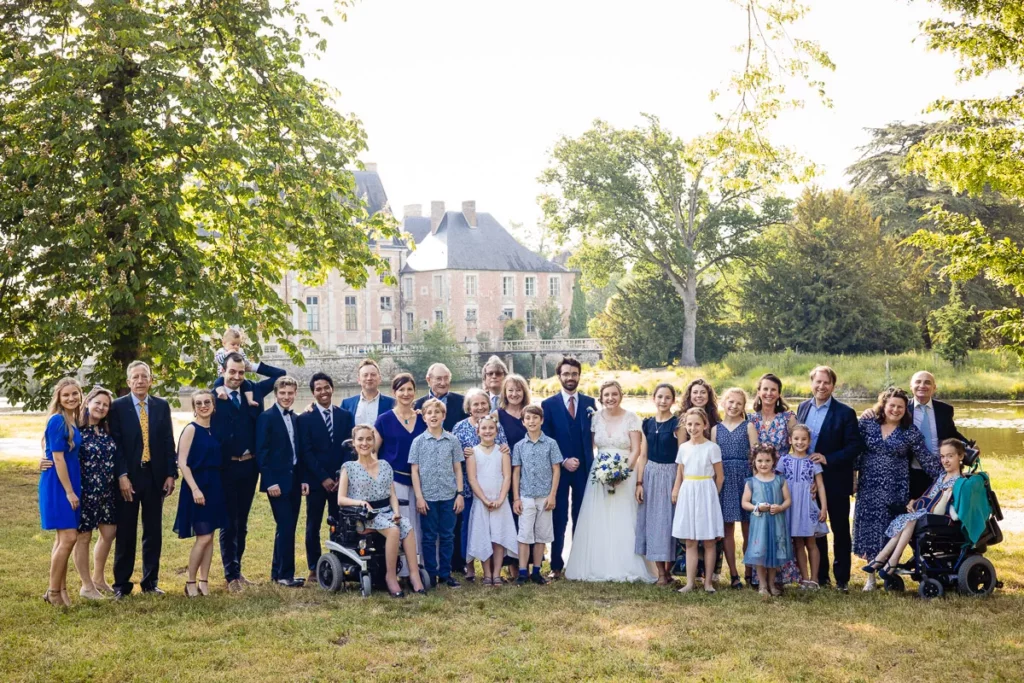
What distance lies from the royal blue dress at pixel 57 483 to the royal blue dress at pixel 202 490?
0.70 m

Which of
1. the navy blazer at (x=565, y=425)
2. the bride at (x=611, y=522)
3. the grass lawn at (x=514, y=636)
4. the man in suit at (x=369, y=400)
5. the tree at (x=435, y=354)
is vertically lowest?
the grass lawn at (x=514, y=636)

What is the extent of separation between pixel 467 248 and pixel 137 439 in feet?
166

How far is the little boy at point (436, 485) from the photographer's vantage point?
281 inches

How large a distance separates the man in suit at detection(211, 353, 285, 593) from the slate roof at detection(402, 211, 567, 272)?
4836 centimetres

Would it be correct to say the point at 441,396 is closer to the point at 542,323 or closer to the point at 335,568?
the point at 335,568

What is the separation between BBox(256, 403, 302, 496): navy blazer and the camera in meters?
7.11

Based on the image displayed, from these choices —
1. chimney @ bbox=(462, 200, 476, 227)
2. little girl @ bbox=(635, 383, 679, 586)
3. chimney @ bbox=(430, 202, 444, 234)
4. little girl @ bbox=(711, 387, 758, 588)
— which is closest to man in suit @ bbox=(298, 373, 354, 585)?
little girl @ bbox=(635, 383, 679, 586)

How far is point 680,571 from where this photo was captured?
24.6 ft

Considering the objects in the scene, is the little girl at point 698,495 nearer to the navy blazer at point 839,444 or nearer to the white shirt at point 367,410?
the navy blazer at point 839,444

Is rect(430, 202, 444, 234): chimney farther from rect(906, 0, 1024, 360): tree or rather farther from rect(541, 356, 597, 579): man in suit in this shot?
rect(541, 356, 597, 579): man in suit

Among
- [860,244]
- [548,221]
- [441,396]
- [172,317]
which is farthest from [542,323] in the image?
[441,396]

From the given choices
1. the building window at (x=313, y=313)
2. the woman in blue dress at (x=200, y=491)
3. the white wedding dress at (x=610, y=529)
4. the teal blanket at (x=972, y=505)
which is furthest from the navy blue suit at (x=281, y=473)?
the building window at (x=313, y=313)

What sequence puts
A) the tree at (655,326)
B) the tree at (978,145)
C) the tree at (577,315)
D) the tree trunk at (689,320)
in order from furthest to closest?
the tree at (577,315), the tree at (655,326), the tree trunk at (689,320), the tree at (978,145)

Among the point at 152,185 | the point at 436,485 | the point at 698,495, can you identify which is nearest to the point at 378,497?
the point at 436,485
